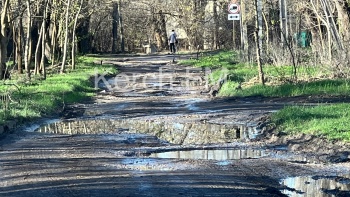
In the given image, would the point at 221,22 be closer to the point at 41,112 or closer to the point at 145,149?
the point at 41,112

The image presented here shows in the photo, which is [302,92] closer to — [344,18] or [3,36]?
[344,18]

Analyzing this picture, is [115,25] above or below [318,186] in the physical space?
above

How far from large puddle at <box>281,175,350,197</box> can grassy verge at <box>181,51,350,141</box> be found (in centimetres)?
239

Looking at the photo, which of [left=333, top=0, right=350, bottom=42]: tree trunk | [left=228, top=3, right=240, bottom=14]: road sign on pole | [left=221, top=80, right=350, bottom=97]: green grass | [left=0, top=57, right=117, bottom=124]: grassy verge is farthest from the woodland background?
[left=221, top=80, right=350, bottom=97]: green grass

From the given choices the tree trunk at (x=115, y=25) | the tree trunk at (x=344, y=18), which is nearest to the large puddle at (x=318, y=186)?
the tree trunk at (x=344, y=18)

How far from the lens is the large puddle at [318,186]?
7773 millimetres

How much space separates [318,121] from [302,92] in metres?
6.59

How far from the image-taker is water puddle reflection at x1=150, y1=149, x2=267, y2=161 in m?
10.6

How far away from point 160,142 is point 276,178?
399cm

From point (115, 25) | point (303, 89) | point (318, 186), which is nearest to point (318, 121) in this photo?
point (318, 186)

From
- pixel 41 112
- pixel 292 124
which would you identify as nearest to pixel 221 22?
pixel 41 112

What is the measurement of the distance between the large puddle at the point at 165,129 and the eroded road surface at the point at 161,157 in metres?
0.02

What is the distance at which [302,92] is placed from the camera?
62.0 ft

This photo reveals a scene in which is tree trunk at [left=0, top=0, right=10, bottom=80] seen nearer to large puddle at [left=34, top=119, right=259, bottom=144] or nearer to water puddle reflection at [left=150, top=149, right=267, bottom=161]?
large puddle at [left=34, top=119, right=259, bottom=144]
